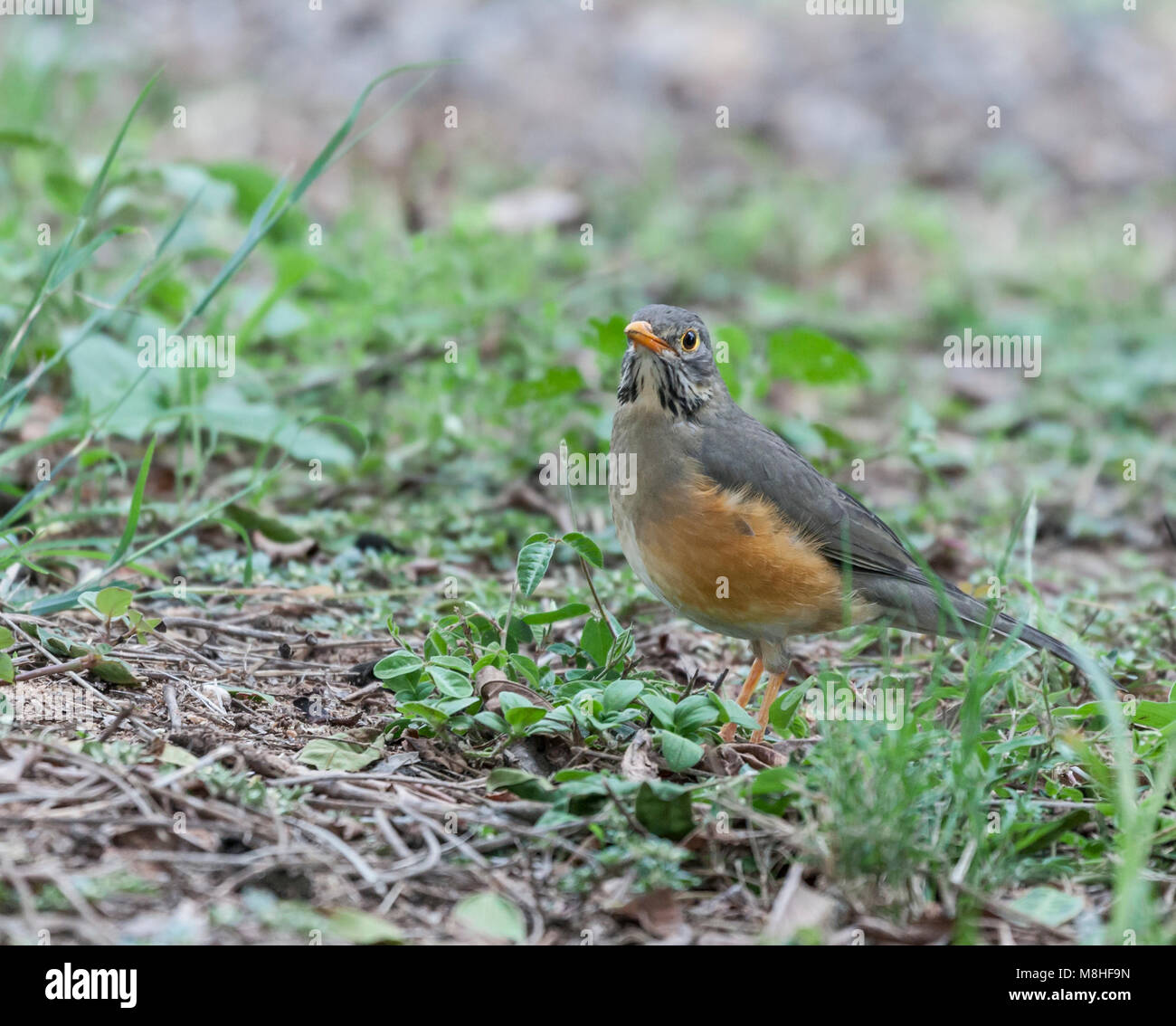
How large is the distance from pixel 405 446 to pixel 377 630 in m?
1.76

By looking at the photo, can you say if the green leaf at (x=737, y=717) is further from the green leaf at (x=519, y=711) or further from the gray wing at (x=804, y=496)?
the gray wing at (x=804, y=496)

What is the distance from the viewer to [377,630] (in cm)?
544

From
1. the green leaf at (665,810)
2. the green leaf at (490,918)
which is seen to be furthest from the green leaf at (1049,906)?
the green leaf at (490,918)

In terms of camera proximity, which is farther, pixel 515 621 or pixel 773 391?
pixel 773 391

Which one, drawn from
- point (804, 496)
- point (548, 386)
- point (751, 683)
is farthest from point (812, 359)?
point (751, 683)

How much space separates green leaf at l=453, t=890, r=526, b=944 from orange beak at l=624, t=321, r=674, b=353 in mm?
2444

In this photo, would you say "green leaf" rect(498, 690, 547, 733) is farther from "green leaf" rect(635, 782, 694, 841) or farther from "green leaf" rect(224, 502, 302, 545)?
"green leaf" rect(224, 502, 302, 545)

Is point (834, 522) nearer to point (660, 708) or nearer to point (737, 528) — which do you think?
point (737, 528)

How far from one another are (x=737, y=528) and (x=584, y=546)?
2.32ft
